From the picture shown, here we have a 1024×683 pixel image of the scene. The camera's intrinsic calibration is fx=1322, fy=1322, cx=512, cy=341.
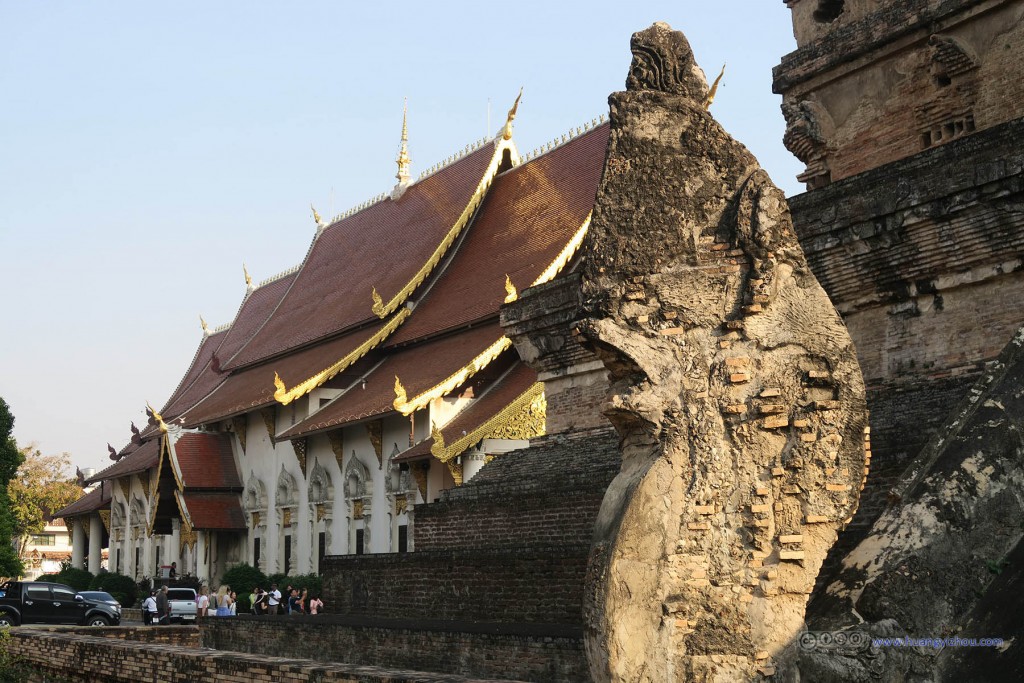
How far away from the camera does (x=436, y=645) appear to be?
9.16 m

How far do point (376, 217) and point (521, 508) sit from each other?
2092cm

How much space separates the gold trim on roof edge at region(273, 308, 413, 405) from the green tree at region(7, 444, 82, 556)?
2501 centimetres

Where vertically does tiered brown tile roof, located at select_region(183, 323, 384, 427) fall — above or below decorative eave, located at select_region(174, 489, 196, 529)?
above

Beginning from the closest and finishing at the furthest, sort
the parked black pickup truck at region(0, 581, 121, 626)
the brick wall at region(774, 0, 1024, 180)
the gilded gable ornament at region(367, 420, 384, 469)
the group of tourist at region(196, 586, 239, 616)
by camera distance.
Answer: the brick wall at region(774, 0, 1024, 180) → the parked black pickup truck at region(0, 581, 121, 626) → the group of tourist at region(196, 586, 239, 616) → the gilded gable ornament at region(367, 420, 384, 469)

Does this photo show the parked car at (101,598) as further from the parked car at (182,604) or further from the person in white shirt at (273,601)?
the person in white shirt at (273,601)

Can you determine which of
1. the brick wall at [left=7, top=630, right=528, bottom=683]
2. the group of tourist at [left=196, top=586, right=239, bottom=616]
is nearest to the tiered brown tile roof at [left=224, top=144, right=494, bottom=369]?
the group of tourist at [left=196, top=586, right=239, bottom=616]

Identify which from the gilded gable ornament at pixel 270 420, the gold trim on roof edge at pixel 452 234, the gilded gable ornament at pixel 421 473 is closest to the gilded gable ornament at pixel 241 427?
the gilded gable ornament at pixel 270 420

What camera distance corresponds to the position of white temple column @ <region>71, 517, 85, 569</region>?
38.6 metres

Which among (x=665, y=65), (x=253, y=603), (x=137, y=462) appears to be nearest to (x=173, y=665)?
(x=665, y=65)

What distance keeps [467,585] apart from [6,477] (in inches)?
649

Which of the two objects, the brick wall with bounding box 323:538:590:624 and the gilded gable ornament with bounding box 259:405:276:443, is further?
the gilded gable ornament with bounding box 259:405:276:443

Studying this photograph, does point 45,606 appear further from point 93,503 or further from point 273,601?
point 93,503

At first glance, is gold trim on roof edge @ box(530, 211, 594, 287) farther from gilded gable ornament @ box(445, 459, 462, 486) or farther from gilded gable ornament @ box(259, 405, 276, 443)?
gilded gable ornament @ box(259, 405, 276, 443)

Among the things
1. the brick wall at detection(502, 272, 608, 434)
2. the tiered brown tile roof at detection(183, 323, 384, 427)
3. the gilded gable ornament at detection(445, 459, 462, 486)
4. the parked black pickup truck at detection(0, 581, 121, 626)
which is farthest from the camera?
the tiered brown tile roof at detection(183, 323, 384, 427)
